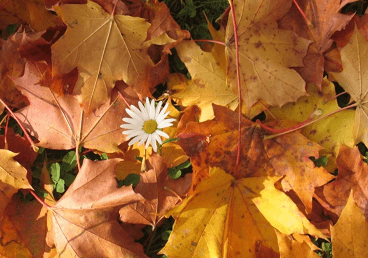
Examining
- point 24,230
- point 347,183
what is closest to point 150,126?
point 24,230

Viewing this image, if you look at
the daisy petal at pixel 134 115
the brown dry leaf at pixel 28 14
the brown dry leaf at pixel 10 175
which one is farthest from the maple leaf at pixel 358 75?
the brown dry leaf at pixel 10 175

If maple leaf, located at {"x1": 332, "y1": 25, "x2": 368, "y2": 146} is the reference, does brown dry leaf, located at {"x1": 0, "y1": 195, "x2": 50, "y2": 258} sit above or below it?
below

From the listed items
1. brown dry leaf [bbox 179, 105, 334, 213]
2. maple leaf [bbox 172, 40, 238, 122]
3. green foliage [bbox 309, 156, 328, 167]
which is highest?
maple leaf [bbox 172, 40, 238, 122]

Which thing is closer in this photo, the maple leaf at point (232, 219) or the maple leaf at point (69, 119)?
the maple leaf at point (232, 219)

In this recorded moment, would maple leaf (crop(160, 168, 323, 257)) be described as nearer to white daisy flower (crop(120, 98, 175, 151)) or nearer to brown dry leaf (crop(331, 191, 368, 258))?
brown dry leaf (crop(331, 191, 368, 258))

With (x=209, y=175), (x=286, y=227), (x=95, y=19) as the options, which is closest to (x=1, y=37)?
(x=95, y=19)

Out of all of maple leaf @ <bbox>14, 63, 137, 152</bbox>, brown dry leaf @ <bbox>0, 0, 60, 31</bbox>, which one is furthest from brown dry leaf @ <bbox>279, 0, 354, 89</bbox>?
brown dry leaf @ <bbox>0, 0, 60, 31</bbox>

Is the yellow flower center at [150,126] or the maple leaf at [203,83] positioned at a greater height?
the maple leaf at [203,83]

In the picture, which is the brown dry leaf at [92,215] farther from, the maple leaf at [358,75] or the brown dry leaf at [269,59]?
the maple leaf at [358,75]
